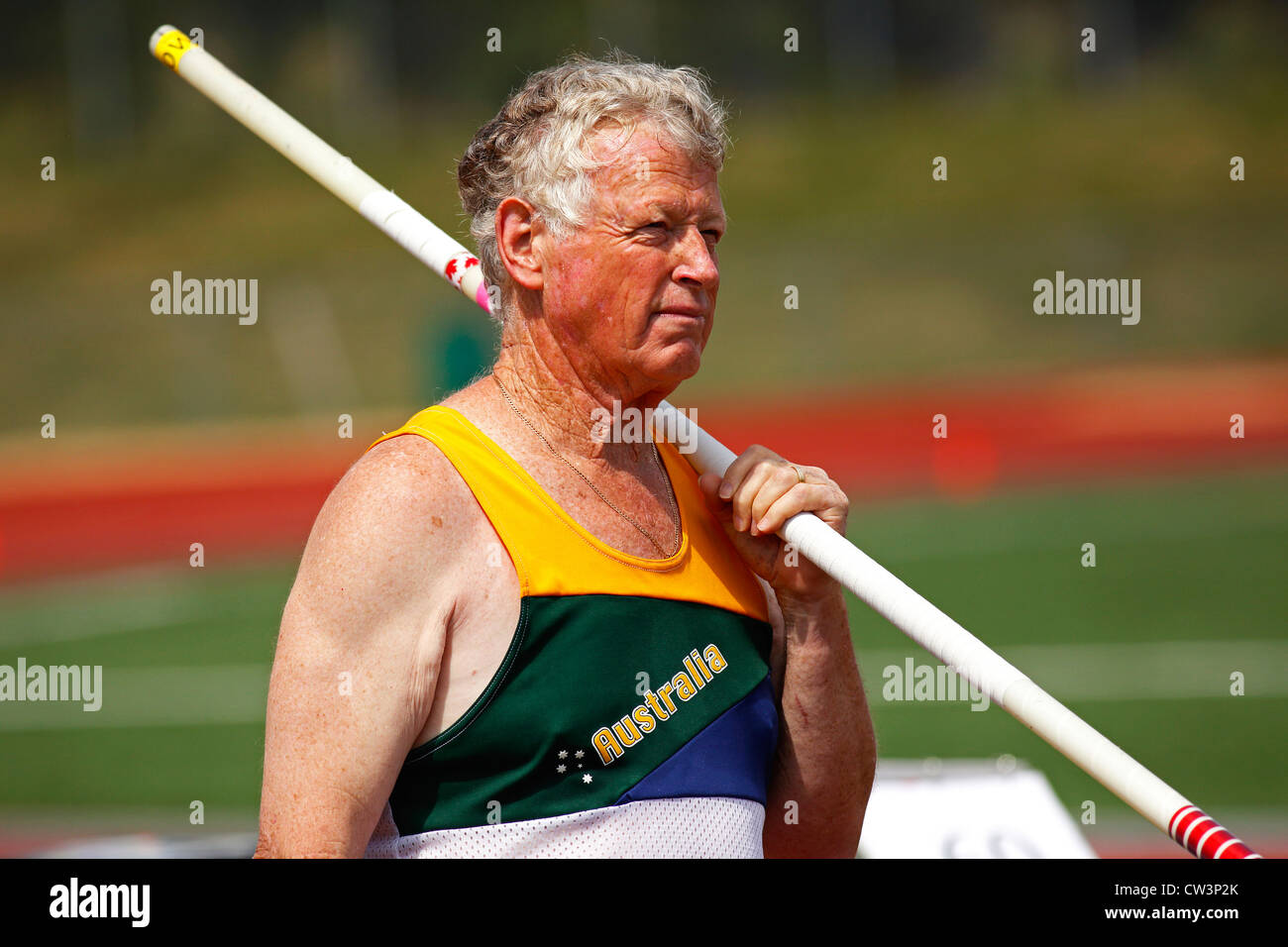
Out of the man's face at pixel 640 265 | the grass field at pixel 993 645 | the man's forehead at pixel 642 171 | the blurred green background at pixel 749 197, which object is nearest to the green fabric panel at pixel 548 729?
the man's face at pixel 640 265

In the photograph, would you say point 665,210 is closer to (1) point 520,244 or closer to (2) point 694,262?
(2) point 694,262

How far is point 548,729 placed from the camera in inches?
94.2

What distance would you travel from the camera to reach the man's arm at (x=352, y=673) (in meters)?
2.29

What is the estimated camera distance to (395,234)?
3.22m

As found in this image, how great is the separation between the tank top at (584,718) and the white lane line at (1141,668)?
748 centimetres

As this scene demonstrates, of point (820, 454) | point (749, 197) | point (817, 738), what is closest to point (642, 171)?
point (817, 738)

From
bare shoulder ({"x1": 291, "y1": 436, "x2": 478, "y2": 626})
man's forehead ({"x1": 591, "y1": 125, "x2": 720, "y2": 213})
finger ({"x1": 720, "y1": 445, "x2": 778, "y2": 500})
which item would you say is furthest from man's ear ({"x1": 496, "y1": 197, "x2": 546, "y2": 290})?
finger ({"x1": 720, "y1": 445, "x2": 778, "y2": 500})

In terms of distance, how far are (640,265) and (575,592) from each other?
0.55m

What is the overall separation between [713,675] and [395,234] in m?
1.21

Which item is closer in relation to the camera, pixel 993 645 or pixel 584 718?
pixel 584 718

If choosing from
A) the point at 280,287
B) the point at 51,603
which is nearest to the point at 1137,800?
the point at 51,603

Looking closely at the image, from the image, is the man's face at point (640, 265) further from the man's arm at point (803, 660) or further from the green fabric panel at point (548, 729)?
the green fabric panel at point (548, 729)

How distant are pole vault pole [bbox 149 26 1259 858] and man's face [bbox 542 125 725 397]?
332mm

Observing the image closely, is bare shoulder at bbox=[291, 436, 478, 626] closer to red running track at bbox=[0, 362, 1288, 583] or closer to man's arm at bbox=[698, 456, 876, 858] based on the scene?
man's arm at bbox=[698, 456, 876, 858]
